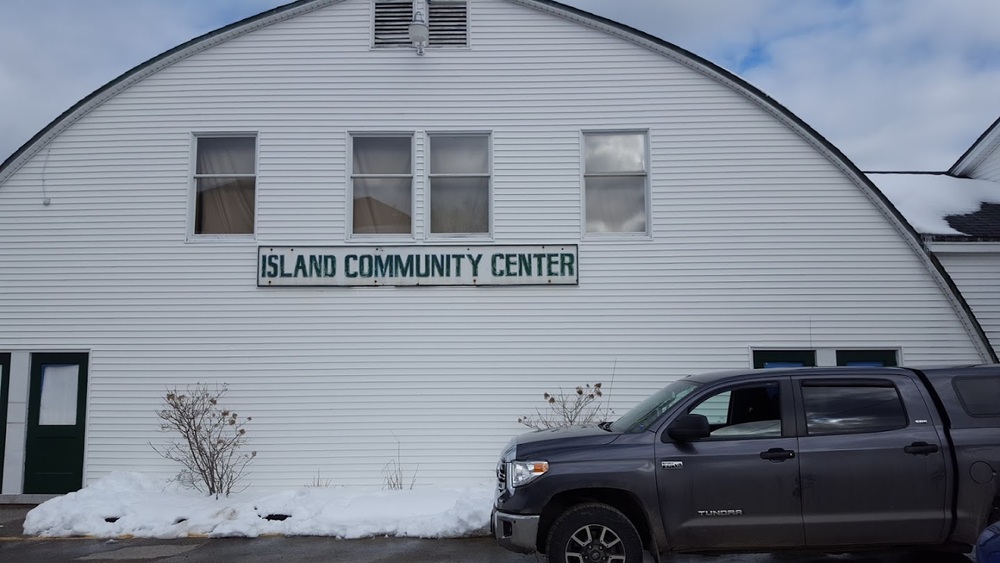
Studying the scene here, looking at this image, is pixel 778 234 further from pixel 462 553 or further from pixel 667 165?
pixel 462 553

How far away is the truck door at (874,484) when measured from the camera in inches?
259

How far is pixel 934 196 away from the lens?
1395cm

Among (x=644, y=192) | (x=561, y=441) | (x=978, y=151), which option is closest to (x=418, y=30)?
(x=644, y=192)

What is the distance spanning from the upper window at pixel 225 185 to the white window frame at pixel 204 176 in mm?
25

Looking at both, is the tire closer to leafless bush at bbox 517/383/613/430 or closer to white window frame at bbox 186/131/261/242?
leafless bush at bbox 517/383/613/430

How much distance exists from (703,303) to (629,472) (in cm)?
554

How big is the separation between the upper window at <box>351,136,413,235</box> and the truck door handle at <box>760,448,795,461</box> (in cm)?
670

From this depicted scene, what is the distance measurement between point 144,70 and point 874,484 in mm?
11325

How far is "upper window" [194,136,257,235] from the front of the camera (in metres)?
12.0

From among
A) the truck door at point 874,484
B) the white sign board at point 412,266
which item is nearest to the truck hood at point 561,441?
the truck door at point 874,484

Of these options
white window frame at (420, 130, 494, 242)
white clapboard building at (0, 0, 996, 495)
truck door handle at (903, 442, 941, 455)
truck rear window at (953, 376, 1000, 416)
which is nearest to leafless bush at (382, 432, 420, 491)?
white clapboard building at (0, 0, 996, 495)

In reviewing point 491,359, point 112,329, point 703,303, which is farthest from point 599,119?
point 112,329

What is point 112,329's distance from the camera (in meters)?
11.6

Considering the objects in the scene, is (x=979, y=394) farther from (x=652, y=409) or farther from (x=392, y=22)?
(x=392, y=22)
